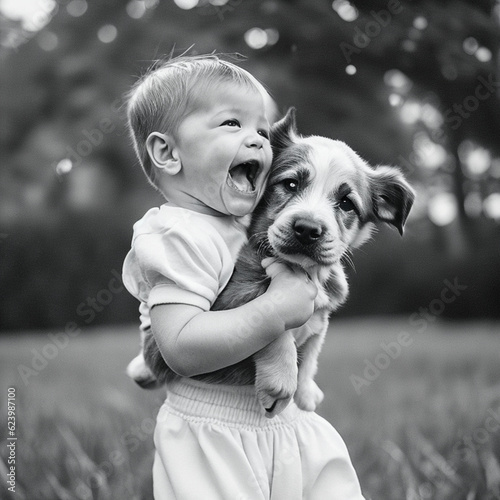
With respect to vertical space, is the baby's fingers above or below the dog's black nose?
below

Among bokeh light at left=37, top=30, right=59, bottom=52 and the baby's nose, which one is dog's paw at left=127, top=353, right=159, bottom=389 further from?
bokeh light at left=37, top=30, right=59, bottom=52

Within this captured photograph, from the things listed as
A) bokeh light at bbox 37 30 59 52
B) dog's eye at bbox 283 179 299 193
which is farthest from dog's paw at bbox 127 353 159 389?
bokeh light at bbox 37 30 59 52

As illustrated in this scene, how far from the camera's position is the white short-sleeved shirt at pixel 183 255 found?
157 centimetres

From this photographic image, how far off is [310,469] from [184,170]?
0.90 meters

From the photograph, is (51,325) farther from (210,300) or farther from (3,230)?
(210,300)

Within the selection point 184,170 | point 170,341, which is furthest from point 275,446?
point 184,170

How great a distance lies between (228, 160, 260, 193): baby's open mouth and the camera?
1729 millimetres

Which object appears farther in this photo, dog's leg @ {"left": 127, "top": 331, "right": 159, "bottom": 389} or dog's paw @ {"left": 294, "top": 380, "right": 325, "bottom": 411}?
dog's leg @ {"left": 127, "top": 331, "right": 159, "bottom": 389}

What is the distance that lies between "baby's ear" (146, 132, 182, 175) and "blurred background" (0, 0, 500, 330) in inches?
34.6

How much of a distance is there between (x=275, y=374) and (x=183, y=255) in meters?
0.37

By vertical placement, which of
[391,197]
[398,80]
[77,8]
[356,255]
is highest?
[391,197]

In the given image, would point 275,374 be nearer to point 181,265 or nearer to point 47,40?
point 181,265

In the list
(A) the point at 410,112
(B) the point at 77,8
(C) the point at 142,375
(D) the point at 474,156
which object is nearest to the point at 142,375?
(C) the point at 142,375

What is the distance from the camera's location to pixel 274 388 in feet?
5.25
